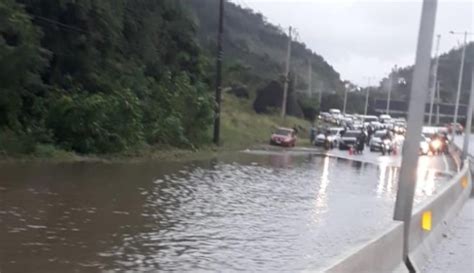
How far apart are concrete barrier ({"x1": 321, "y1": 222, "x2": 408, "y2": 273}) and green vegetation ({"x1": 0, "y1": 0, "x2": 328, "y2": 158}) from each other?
17316 millimetres

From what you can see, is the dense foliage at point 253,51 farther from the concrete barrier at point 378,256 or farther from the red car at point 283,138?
the concrete barrier at point 378,256

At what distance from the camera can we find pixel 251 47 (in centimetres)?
14062

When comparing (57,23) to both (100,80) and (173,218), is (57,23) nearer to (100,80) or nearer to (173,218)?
(100,80)

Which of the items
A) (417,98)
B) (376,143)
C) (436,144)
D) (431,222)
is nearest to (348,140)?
(376,143)

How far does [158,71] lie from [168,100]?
6934 mm

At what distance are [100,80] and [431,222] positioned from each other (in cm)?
2365

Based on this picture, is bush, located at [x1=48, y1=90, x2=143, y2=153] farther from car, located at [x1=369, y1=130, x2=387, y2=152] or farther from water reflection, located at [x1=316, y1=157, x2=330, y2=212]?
car, located at [x1=369, y1=130, x2=387, y2=152]

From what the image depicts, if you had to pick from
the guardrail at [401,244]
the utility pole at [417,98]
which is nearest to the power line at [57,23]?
the guardrail at [401,244]

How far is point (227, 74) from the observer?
304 ft

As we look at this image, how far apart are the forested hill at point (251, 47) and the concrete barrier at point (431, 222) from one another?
54.1 meters

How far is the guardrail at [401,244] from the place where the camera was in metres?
8.09

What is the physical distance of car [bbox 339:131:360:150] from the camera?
6206cm

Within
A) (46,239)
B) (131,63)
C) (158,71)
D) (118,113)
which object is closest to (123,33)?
(131,63)

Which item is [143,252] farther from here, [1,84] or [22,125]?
[22,125]
